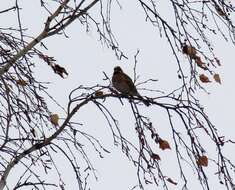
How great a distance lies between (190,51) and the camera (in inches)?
138

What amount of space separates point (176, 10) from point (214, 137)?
2.93 feet

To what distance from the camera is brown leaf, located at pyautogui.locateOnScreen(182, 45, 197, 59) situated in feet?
11.5

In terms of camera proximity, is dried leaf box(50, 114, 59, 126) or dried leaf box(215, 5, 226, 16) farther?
dried leaf box(50, 114, 59, 126)

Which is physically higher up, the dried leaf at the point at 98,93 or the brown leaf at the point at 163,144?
the dried leaf at the point at 98,93

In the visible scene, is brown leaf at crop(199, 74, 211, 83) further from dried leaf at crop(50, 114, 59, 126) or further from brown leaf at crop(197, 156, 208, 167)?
dried leaf at crop(50, 114, 59, 126)

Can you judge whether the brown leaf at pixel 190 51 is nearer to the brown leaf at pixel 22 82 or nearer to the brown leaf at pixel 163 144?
the brown leaf at pixel 163 144

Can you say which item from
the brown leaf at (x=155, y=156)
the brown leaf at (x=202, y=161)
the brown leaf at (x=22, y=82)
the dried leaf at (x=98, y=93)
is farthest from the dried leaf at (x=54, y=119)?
the brown leaf at (x=202, y=161)

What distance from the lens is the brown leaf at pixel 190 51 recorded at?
11.5 ft

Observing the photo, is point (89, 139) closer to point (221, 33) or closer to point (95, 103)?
point (95, 103)

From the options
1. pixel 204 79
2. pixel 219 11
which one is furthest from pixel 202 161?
pixel 219 11

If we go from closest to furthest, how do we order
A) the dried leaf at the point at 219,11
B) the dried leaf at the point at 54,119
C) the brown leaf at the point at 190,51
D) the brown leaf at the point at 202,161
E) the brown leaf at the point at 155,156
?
1. the brown leaf at the point at 202,161
2. the brown leaf at the point at 155,156
3. the brown leaf at the point at 190,51
4. the dried leaf at the point at 219,11
5. the dried leaf at the point at 54,119

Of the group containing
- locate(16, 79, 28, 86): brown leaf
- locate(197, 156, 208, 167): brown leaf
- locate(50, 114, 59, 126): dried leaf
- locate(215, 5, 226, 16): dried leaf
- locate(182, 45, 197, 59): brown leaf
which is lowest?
locate(197, 156, 208, 167): brown leaf

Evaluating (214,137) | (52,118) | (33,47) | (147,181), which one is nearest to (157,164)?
(147,181)

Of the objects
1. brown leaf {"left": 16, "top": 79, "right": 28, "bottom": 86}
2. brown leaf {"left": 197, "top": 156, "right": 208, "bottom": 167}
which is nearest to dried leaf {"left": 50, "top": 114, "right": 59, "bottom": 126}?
brown leaf {"left": 16, "top": 79, "right": 28, "bottom": 86}
